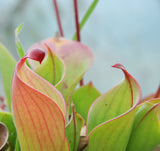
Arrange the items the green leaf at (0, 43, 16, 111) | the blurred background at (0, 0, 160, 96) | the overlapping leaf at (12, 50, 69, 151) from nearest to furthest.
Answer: the overlapping leaf at (12, 50, 69, 151)
the green leaf at (0, 43, 16, 111)
the blurred background at (0, 0, 160, 96)

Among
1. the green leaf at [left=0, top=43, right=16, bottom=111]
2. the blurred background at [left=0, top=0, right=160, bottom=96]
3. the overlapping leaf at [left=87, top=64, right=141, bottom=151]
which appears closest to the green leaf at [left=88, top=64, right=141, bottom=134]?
the overlapping leaf at [left=87, top=64, right=141, bottom=151]

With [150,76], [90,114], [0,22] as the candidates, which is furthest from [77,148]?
[0,22]

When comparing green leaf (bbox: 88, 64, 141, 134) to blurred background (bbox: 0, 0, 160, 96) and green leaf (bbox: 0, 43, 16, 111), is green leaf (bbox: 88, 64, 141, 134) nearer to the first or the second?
green leaf (bbox: 0, 43, 16, 111)

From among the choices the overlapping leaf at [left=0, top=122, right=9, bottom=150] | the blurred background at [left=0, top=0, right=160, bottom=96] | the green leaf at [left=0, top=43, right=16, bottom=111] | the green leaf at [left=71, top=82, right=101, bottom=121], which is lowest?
the blurred background at [left=0, top=0, right=160, bottom=96]

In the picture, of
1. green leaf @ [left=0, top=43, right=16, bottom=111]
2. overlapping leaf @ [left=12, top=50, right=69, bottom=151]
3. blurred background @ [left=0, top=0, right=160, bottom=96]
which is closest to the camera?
overlapping leaf @ [left=12, top=50, right=69, bottom=151]

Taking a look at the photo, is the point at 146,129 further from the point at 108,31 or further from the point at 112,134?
the point at 108,31

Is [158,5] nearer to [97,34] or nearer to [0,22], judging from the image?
[97,34]

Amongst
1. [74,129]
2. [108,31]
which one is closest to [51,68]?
[74,129]
